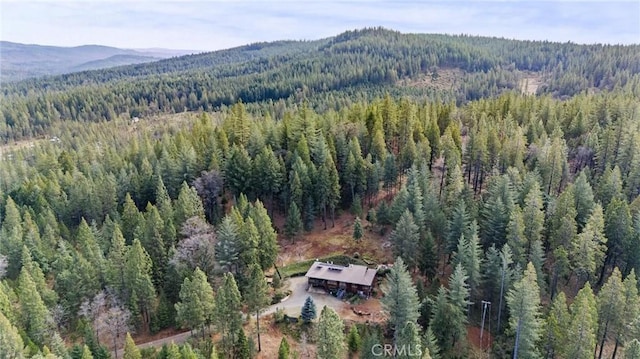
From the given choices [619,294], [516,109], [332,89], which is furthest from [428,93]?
[619,294]

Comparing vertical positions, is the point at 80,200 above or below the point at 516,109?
below

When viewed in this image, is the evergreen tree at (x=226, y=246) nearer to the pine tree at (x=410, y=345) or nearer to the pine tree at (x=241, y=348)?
the pine tree at (x=241, y=348)

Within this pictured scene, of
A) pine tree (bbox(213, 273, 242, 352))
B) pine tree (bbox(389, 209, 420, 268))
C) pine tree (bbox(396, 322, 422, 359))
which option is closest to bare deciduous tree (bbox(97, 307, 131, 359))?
pine tree (bbox(213, 273, 242, 352))

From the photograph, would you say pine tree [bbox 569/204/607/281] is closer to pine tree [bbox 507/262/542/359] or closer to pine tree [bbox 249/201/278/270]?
pine tree [bbox 507/262/542/359]

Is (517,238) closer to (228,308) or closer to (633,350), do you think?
(633,350)

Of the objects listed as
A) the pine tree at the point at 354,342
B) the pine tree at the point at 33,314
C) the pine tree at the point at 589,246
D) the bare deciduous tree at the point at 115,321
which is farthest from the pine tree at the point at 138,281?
the pine tree at the point at 589,246

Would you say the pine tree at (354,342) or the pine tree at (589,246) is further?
the pine tree at (589,246)

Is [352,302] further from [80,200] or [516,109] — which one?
[516,109]
